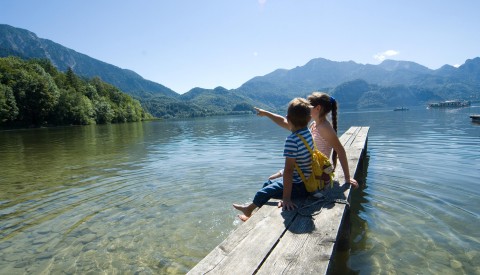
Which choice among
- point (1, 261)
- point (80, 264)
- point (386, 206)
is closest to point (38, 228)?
point (1, 261)

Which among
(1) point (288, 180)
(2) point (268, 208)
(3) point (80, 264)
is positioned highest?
(1) point (288, 180)

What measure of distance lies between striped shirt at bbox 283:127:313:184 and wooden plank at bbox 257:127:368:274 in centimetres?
67

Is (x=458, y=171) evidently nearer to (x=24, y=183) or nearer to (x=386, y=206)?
(x=386, y=206)

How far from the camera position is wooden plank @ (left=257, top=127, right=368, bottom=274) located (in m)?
2.99

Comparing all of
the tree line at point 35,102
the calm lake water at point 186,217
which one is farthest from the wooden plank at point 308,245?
the tree line at point 35,102

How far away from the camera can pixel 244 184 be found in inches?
427

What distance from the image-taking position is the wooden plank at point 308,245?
9.82 ft

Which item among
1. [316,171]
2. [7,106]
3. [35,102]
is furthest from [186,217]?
[35,102]

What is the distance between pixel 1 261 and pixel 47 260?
880mm

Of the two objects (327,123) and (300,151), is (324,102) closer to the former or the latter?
(327,123)

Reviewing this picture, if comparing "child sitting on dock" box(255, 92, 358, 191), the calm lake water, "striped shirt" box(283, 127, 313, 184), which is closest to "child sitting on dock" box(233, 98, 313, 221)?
"striped shirt" box(283, 127, 313, 184)

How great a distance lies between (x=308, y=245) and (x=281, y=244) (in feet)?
1.02

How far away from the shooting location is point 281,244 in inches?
138

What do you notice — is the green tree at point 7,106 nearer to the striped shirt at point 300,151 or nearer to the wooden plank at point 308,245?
the striped shirt at point 300,151
